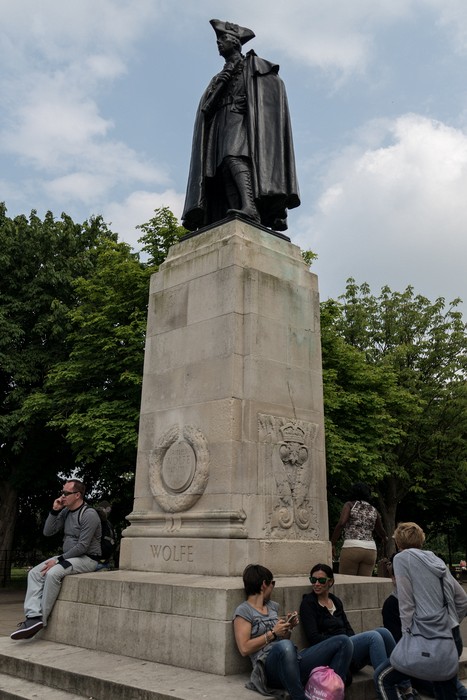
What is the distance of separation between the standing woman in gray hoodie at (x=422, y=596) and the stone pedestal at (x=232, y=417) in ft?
7.03

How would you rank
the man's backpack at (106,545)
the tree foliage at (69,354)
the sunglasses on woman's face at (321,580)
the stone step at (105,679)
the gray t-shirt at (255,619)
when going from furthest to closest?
the tree foliage at (69,354)
the man's backpack at (106,545)
the sunglasses on woman's face at (321,580)
the gray t-shirt at (255,619)
the stone step at (105,679)

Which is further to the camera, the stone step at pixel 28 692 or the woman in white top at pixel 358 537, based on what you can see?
the woman in white top at pixel 358 537

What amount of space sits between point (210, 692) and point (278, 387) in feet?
11.8

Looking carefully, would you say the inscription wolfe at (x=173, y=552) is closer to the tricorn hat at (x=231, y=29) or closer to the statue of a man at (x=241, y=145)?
the statue of a man at (x=241, y=145)

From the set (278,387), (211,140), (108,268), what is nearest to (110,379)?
(108,268)

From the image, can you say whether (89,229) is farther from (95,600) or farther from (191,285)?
(95,600)

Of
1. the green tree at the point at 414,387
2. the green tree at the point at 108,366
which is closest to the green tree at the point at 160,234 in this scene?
the green tree at the point at 108,366

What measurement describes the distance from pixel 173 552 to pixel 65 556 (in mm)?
1402

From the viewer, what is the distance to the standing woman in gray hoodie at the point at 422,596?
4836 millimetres

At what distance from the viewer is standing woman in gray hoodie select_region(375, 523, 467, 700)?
4836 millimetres

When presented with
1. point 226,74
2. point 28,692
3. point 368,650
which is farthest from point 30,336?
point 368,650

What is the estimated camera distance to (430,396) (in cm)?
3059

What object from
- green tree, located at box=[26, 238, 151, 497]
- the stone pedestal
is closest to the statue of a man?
the stone pedestal

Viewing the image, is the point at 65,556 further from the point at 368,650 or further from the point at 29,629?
the point at 368,650
